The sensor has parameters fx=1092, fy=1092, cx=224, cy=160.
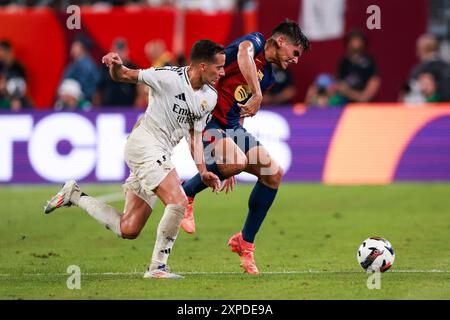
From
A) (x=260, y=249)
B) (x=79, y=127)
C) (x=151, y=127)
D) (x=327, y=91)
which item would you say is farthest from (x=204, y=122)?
(x=327, y=91)

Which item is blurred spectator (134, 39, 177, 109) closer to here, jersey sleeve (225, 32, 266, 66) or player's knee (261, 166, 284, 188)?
jersey sleeve (225, 32, 266, 66)

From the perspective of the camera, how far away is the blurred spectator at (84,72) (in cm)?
2092

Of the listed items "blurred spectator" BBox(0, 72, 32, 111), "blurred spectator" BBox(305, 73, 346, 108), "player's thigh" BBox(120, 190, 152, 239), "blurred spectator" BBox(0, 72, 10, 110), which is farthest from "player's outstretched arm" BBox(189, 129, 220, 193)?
"blurred spectator" BBox(305, 73, 346, 108)

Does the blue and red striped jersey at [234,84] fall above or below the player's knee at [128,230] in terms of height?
above

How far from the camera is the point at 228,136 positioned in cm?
1068

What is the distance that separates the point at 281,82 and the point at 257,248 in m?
9.20

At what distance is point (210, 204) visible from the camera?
55.5 ft

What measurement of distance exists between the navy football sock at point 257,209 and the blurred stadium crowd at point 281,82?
370 inches

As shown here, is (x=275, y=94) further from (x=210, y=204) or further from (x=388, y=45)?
(x=210, y=204)

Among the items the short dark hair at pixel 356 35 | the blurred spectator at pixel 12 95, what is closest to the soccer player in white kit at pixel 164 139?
the blurred spectator at pixel 12 95

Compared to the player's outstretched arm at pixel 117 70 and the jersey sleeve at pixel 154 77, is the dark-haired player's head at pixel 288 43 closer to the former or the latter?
the jersey sleeve at pixel 154 77

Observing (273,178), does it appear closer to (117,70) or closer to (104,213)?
(104,213)

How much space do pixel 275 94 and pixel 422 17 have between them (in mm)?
3429

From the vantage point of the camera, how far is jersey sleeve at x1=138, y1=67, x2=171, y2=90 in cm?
953
